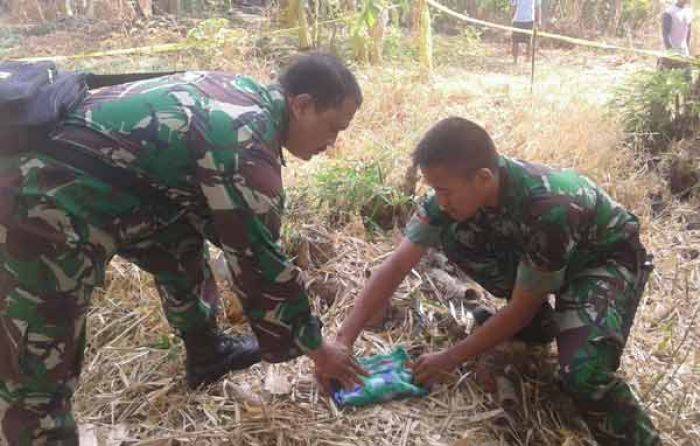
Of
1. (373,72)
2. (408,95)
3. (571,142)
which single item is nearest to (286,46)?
(373,72)

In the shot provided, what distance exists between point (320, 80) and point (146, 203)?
0.56 meters

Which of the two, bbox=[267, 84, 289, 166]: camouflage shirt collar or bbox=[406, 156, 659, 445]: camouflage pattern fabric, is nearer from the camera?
bbox=[267, 84, 289, 166]: camouflage shirt collar

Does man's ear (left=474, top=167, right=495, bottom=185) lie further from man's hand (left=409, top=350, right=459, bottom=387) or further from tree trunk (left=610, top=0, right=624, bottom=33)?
tree trunk (left=610, top=0, right=624, bottom=33)

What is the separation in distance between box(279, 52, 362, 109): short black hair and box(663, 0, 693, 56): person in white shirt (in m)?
7.12

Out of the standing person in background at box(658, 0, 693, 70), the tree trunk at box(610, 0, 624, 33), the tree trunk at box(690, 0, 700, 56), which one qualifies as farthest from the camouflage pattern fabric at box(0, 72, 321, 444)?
the tree trunk at box(610, 0, 624, 33)

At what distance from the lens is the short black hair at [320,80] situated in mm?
1775

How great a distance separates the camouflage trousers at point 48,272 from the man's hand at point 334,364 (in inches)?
23.2

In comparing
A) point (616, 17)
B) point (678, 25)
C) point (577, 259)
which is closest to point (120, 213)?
point (577, 259)

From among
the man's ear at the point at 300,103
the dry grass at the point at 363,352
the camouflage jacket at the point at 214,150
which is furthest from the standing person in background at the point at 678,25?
the camouflage jacket at the point at 214,150

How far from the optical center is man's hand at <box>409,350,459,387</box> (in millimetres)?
2240

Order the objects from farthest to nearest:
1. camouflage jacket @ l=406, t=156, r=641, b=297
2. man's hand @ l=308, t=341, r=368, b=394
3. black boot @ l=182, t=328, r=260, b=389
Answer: black boot @ l=182, t=328, r=260, b=389
camouflage jacket @ l=406, t=156, r=641, b=297
man's hand @ l=308, t=341, r=368, b=394

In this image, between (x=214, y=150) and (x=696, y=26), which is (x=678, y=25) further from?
(x=214, y=150)

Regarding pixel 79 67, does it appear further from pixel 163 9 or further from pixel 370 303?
pixel 370 303

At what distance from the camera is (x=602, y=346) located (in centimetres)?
207
